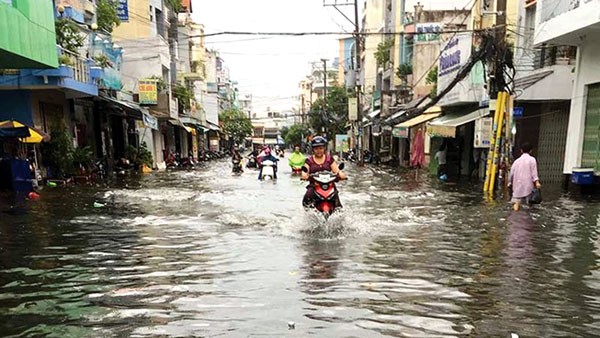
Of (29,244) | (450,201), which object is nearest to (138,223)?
(29,244)

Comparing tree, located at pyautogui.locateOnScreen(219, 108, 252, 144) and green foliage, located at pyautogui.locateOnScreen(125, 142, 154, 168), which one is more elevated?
tree, located at pyautogui.locateOnScreen(219, 108, 252, 144)

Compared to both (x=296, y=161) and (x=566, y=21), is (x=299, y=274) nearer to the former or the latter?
(x=566, y=21)

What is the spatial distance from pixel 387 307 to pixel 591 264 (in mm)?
3326

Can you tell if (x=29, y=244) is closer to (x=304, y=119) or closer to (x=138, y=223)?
(x=138, y=223)

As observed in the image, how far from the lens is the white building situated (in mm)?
12914

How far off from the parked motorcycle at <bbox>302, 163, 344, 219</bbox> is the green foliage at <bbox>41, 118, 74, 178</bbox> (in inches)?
515

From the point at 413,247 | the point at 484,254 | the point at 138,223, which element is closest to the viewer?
the point at 484,254

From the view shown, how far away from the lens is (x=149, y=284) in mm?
5070

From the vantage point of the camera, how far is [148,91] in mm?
26766

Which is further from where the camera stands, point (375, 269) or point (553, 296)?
point (375, 269)

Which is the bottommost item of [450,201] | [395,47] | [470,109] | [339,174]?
[450,201]

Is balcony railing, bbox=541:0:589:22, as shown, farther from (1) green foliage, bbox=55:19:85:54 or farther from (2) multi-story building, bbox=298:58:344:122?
(2) multi-story building, bbox=298:58:344:122

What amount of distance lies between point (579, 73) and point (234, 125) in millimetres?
66402

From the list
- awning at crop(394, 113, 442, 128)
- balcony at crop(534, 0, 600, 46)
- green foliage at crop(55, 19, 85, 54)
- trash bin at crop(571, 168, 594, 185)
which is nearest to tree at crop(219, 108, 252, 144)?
awning at crop(394, 113, 442, 128)
